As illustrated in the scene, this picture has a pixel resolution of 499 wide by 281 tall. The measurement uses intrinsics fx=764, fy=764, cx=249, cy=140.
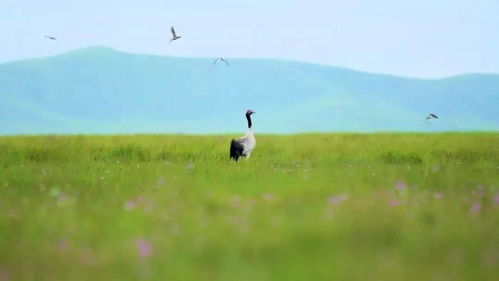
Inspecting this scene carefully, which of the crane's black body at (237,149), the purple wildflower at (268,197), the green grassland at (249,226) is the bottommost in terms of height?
the green grassland at (249,226)

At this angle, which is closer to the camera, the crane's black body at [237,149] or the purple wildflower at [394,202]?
the purple wildflower at [394,202]

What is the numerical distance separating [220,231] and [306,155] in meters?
14.4

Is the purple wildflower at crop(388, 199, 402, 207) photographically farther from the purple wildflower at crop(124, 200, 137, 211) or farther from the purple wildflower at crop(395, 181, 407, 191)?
the purple wildflower at crop(124, 200, 137, 211)

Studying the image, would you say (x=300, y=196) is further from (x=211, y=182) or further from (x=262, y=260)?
(x=262, y=260)

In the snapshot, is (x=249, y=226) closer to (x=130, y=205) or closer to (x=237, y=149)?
(x=130, y=205)

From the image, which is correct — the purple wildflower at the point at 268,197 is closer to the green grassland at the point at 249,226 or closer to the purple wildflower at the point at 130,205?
the green grassland at the point at 249,226

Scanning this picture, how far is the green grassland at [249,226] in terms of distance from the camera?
19.9 feet

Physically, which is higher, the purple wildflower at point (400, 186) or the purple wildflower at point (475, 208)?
the purple wildflower at point (400, 186)

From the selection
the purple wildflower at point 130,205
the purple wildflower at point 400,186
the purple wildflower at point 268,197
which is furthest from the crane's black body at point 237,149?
the purple wildflower at point 130,205

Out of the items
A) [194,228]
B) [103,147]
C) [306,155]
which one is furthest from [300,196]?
[103,147]

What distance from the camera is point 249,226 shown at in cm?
777

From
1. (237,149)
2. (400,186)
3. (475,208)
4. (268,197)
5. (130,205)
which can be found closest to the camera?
(475,208)

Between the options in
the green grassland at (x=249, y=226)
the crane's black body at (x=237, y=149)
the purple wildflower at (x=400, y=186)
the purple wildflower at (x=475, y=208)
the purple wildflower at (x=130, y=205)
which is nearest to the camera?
the green grassland at (x=249, y=226)

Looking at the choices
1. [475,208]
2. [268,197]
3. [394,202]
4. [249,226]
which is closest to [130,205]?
[268,197]
